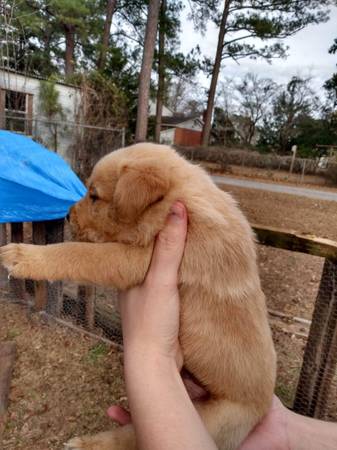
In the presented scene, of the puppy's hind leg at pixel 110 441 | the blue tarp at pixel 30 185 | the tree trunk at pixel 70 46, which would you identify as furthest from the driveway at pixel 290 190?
the puppy's hind leg at pixel 110 441

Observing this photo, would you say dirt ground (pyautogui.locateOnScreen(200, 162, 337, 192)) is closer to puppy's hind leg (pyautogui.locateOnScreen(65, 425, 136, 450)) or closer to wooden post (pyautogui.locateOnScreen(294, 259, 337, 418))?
wooden post (pyautogui.locateOnScreen(294, 259, 337, 418))

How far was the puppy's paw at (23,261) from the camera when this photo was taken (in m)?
1.98

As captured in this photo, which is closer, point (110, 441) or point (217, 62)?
point (110, 441)

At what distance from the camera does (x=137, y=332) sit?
1.89 meters

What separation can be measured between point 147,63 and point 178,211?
1280 cm

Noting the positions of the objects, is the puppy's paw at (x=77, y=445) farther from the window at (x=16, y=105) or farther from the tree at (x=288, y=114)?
the tree at (x=288, y=114)

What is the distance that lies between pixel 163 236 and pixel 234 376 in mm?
852

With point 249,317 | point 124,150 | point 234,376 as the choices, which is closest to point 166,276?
point 249,317

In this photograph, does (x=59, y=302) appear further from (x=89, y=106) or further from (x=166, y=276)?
(x=89, y=106)

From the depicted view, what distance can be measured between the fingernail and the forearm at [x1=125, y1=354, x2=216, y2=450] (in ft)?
2.37

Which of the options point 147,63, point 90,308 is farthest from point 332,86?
point 90,308

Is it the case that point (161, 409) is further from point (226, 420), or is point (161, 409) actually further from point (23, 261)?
point (23, 261)

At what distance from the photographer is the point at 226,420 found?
1931mm

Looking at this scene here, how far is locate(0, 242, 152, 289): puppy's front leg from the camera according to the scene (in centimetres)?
192
